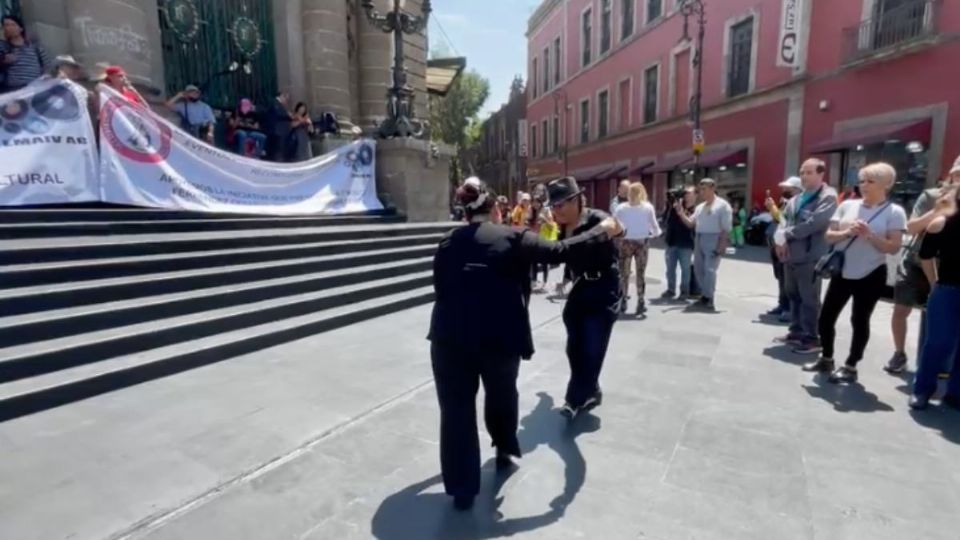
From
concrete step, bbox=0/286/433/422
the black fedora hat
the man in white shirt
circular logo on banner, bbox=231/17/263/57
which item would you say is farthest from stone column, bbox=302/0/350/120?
the black fedora hat

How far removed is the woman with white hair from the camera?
4.02m

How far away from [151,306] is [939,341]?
6314 mm

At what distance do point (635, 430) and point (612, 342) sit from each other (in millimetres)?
2163

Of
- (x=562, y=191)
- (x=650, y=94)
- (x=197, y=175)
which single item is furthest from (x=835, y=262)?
(x=650, y=94)

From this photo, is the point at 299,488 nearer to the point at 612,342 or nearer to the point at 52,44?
the point at 612,342

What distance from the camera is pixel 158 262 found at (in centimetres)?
542

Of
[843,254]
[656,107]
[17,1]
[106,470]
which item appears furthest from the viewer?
[656,107]

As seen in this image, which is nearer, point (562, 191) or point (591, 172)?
point (562, 191)

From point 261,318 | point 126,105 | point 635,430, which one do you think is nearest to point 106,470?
point 261,318

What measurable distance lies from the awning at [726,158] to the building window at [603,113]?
34.5ft

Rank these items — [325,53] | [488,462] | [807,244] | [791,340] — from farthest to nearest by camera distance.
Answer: [325,53], [791,340], [807,244], [488,462]

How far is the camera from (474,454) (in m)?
2.60

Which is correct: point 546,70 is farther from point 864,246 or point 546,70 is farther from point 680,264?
point 864,246

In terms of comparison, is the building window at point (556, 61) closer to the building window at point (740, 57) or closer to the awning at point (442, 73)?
the building window at point (740, 57)
